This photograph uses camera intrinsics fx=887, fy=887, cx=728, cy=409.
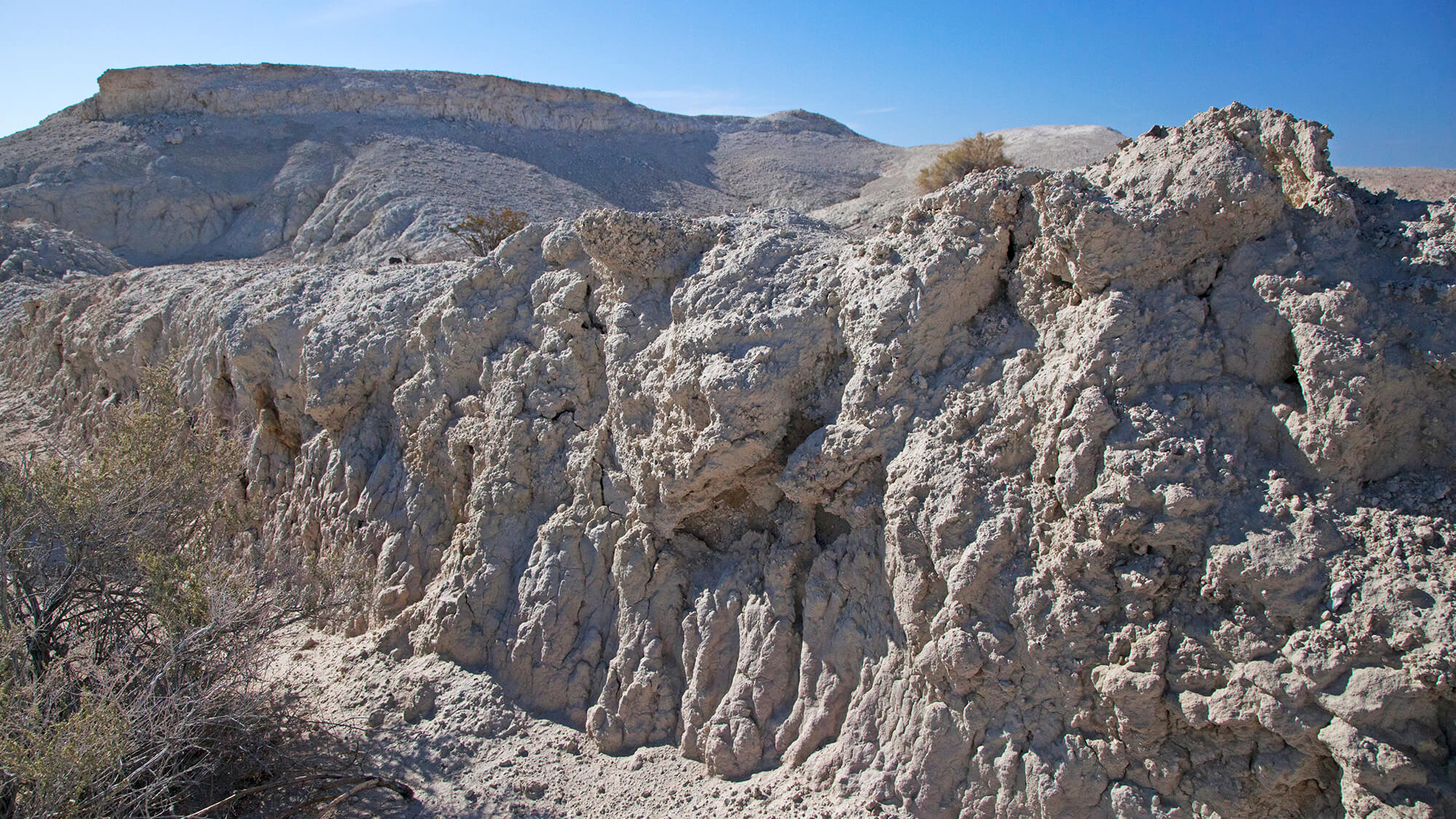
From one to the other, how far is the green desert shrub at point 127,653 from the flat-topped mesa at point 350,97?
93.7ft

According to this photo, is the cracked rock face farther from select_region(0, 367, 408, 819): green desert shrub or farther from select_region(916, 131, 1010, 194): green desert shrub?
select_region(916, 131, 1010, 194): green desert shrub

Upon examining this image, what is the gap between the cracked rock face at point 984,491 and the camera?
3.53 m

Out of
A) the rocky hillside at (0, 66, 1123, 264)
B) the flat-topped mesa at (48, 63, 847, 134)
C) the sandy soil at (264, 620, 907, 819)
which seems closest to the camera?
the sandy soil at (264, 620, 907, 819)

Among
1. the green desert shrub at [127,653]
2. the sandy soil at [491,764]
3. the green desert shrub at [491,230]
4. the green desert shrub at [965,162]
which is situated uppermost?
the green desert shrub at [965,162]

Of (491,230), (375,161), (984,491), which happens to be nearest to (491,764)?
(984,491)

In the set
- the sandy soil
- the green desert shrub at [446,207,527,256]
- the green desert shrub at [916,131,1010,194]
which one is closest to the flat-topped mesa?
the green desert shrub at [916,131,1010,194]

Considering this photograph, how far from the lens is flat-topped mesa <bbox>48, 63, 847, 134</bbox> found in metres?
30.3

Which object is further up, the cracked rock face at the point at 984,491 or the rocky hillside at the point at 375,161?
the rocky hillside at the point at 375,161

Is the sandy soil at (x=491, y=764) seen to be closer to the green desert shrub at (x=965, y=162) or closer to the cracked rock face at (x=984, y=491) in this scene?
the cracked rock face at (x=984, y=491)

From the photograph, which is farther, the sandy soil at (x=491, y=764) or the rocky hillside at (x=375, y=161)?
the rocky hillside at (x=375, y=161)

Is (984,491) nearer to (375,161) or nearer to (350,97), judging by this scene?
(375,161)

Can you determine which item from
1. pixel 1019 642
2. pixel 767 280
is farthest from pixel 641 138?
pixel 1019 642

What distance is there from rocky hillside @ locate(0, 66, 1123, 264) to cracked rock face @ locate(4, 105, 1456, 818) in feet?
47.8

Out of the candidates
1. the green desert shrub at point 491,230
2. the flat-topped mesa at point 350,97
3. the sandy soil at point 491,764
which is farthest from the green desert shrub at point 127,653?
the flat-topped mesa at point 350,97
